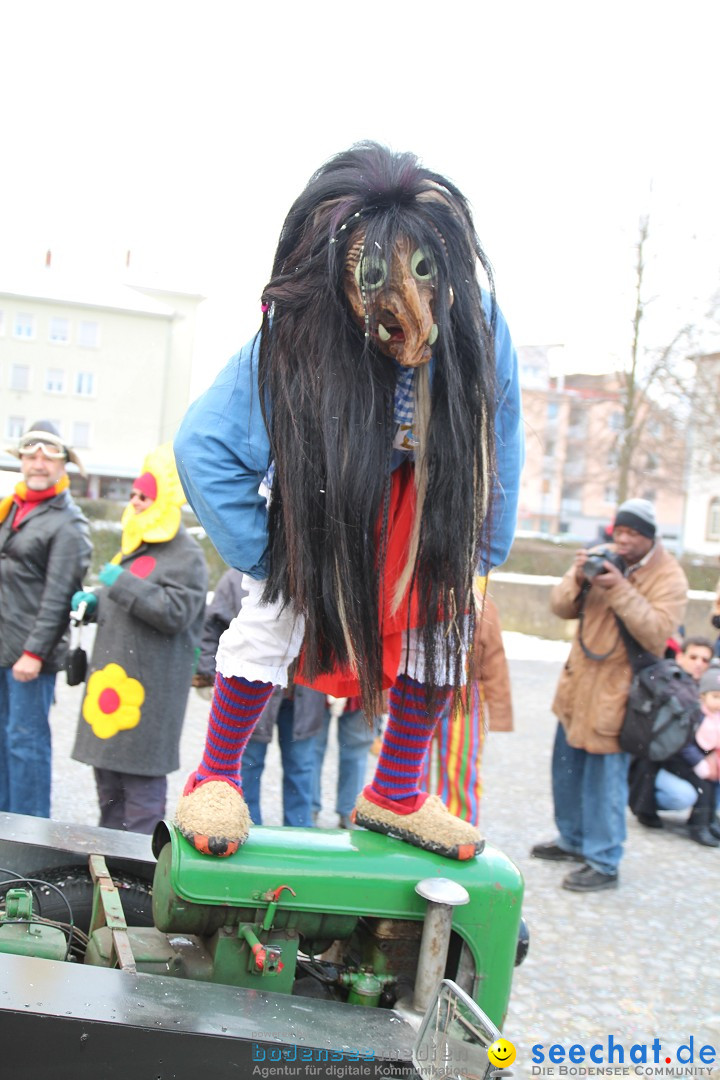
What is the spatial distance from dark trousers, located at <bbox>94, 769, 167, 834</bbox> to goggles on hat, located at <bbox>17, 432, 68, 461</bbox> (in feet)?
4.65

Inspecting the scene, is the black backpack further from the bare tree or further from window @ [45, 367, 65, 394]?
the bare tree

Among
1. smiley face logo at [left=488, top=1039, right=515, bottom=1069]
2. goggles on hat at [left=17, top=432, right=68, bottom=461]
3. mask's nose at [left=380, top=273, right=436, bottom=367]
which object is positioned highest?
mask's nose at [left=380, top=273, right=436, bottom=367]

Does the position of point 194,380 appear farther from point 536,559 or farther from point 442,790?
point 536,559

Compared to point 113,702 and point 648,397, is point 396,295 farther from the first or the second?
point 648,397

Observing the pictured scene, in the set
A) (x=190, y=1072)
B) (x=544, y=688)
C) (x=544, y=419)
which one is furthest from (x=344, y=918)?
(x=544, y=419)

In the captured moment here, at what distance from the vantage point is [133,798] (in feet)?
12.8

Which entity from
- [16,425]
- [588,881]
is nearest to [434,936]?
[588,881]

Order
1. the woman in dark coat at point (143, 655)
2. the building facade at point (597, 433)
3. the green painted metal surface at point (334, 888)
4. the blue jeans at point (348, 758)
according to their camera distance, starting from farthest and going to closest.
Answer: the building facade at point (597, 433), the blue jeans at point (348, 758), the woman in dark coat at point (143, 655), the green painted metal surface at point (334, 888)

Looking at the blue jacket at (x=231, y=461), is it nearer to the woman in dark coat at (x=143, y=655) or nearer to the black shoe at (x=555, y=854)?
the woman in dark coat at (x=143, y=655)

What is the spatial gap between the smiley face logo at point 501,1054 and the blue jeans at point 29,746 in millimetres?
3093

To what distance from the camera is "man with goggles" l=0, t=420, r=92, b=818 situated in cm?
421

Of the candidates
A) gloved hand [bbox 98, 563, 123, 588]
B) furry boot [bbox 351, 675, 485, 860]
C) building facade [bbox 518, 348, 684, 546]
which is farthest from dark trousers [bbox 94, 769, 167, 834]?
building facade [bbox 518, 348, 684, 546]

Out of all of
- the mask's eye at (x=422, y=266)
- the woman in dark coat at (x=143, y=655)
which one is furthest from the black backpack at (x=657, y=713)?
the mask's eye at (x=422, y=266)

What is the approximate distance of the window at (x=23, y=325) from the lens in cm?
429
